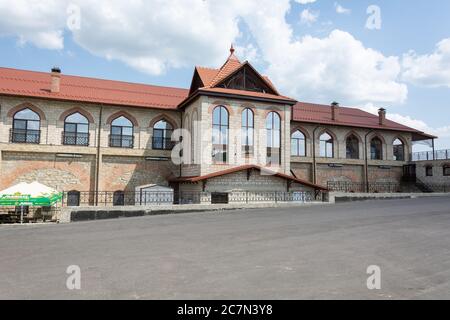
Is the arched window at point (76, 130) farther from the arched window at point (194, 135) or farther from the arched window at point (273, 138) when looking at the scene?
the arched window at point (273, 138)

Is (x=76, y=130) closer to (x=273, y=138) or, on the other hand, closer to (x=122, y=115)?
(x=122, y=115)

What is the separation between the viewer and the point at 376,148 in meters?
30.5

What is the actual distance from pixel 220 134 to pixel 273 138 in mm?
3709

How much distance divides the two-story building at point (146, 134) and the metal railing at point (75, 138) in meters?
0.06

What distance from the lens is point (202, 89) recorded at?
19.5 m

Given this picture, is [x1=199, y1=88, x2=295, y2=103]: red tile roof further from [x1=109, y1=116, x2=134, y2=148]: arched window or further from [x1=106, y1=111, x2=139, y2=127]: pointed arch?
[x1=109, y1=116, x2=134, y2=148]: arched window

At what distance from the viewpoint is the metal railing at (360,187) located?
2791 centimetres

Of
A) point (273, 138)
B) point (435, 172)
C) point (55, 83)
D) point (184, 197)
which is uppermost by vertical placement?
point (55, 83)

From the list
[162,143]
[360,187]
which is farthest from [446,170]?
[162,143]

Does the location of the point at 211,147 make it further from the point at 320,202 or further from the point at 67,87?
the point at 67,87

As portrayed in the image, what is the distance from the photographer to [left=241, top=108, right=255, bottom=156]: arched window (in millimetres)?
20580

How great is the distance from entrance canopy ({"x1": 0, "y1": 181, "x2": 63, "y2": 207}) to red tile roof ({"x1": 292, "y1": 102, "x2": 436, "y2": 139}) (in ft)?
61.8

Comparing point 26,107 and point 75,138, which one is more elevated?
point 26,107

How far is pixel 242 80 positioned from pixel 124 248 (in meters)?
15.6
